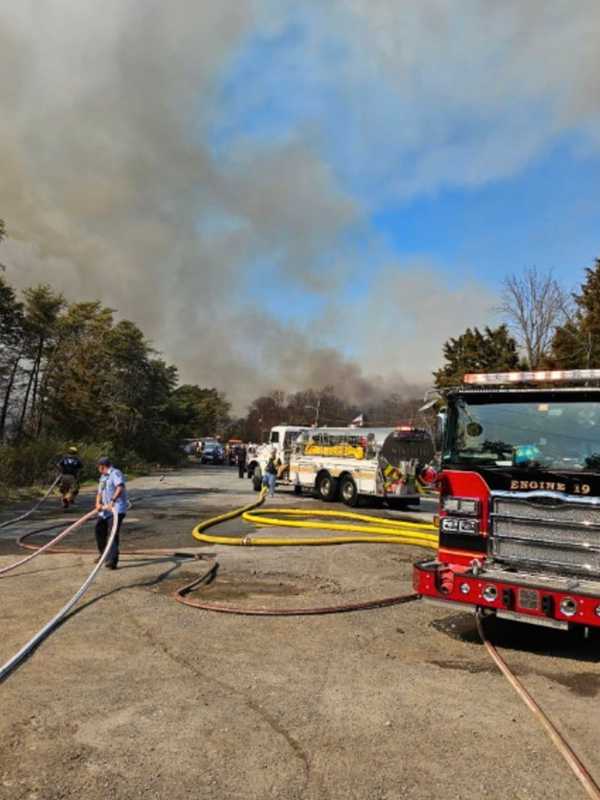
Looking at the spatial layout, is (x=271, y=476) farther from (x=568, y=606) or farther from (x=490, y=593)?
(x=568, y=606)

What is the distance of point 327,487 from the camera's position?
19.5 m

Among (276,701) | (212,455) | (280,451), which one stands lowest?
(276,701)

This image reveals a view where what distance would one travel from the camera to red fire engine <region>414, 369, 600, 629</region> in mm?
5461

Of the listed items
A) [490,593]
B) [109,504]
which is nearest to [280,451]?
[109,504]

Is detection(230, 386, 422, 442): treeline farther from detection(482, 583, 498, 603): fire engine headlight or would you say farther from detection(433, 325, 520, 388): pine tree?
detection(482, 583, 498, 603): fire engine headlight

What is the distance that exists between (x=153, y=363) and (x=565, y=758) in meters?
47.2

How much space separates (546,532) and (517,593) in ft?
1.94

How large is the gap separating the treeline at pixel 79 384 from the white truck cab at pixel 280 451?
25.4 ft

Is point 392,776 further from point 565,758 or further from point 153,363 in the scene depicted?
point 153,363

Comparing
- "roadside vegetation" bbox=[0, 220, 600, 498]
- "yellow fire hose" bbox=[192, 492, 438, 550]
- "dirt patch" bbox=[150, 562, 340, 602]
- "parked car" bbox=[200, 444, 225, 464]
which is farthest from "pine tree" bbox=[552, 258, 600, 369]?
"parked car" bbox=[200, 444, 225, 464]

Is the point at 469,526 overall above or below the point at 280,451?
below

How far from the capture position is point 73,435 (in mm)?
38250

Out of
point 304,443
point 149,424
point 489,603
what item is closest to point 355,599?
point 489,603

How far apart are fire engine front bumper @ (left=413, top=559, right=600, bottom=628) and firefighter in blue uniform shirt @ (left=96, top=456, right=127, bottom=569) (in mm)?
4353
